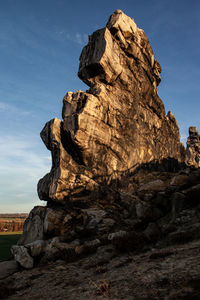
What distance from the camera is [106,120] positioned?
41.6 m

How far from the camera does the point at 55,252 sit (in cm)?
1867

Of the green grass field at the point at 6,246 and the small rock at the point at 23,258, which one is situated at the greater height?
the small rock at the point at 23,258

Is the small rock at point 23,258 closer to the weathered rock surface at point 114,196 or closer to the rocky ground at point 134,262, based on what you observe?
the weathered rock surface at point 114,196

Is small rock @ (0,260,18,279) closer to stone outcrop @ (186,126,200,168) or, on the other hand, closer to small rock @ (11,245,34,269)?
small rock @ (11,245,34,269)

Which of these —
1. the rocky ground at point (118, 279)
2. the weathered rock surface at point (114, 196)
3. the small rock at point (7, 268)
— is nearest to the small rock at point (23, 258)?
the weathered rock surface at point (114, 196)

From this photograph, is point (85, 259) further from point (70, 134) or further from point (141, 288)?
point (70, 134)

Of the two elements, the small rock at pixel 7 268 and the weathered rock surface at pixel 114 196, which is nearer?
the weathered rock surface at pixel 114 196

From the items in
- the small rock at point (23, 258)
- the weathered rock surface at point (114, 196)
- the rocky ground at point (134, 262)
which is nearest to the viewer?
the rocky ground at point (134, 262)

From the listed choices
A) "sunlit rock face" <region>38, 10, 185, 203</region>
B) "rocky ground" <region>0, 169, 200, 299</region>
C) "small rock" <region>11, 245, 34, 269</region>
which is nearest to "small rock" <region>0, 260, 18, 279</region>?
"small rock" <region>11, 245, 34, 269</region>

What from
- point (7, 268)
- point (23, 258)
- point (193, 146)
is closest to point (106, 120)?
point (23, 258)

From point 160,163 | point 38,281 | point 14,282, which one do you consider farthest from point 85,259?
point 160,163

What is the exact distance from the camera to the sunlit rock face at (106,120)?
120 feet

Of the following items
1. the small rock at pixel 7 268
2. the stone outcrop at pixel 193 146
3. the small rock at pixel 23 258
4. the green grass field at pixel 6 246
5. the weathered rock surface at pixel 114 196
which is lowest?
the green grass field at pixel 6 246

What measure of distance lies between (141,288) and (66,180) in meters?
28.4
